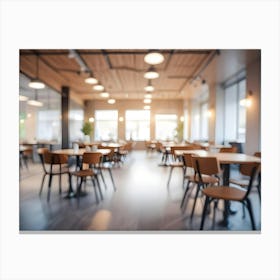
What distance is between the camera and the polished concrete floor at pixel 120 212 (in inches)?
98.0

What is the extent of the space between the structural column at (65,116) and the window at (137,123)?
521 cm

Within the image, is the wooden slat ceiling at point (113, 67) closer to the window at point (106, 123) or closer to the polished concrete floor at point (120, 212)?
the polished concrete floor at point (120, 212)

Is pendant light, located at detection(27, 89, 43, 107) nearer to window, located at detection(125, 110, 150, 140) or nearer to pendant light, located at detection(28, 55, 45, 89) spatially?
pendant light, located at detection(28, 55, 45, 89)

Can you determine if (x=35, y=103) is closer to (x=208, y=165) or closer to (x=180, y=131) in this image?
(x=208, y=165)

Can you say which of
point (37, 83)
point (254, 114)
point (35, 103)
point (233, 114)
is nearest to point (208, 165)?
→ point (254, 114)

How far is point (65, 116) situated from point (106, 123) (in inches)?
198

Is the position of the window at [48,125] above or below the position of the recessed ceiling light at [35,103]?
below

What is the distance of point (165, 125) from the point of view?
45.7 ft

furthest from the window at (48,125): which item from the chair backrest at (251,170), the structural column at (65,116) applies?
the chair backrest at (251,170)

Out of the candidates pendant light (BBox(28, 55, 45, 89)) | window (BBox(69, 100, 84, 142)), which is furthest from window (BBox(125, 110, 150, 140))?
pendant light (BBox(28, 55, 45, 89))

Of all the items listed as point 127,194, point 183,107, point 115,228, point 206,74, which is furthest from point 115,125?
point 115,228

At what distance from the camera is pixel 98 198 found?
11.9 feet
